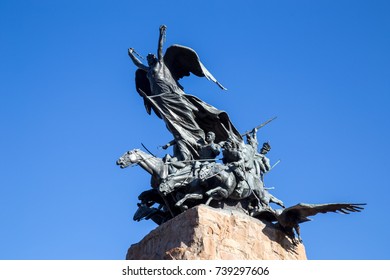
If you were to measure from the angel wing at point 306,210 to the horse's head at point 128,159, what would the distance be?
3.48 metres

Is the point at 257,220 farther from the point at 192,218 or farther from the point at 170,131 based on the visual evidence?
the point at 170,131

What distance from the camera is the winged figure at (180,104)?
20109 millimetres

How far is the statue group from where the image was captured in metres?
18.3

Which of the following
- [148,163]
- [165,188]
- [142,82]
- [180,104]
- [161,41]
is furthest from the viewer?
[142,82]

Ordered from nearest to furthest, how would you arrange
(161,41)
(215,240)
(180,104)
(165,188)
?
(215,240) → (165,188) → (180,104) → (161,41)

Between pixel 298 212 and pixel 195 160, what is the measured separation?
9.25ft

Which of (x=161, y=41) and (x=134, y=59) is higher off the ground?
(x=134, y=59)

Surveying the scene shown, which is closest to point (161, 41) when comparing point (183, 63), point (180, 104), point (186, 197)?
point (183, 63)

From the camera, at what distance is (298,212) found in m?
18.0

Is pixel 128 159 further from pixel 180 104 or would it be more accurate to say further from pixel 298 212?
pixel 298 212

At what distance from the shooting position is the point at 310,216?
59.1 feet

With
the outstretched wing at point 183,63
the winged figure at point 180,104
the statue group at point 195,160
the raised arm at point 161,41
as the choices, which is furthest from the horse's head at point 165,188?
the raised arm at point 161,41

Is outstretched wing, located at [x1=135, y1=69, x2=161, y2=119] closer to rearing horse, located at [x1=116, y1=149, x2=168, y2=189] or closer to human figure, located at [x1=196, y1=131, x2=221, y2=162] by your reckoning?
human figure, located at [x1=196, y1=131, x2=221, y2=162]

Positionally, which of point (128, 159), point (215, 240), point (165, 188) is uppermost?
point (128, 159)
